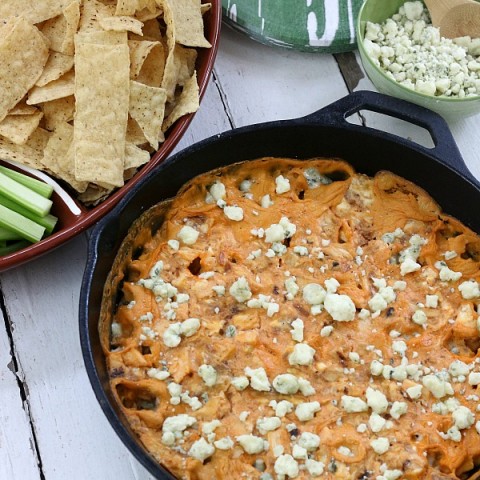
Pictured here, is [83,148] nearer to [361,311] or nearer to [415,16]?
[361,311]

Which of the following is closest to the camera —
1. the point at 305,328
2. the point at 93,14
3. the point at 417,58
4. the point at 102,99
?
the point at 305,328

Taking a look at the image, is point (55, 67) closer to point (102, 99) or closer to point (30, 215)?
point (102, 99)

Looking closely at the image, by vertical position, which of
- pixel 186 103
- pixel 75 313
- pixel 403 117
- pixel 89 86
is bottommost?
pixel 75 313

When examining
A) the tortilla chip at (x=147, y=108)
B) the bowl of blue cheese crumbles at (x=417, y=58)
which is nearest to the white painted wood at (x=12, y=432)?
the tortilla chip at (x=147, y=108)

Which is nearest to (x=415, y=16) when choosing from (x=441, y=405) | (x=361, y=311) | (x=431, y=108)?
(x=431, y=108)

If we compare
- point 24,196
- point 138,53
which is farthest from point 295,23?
point 24,196

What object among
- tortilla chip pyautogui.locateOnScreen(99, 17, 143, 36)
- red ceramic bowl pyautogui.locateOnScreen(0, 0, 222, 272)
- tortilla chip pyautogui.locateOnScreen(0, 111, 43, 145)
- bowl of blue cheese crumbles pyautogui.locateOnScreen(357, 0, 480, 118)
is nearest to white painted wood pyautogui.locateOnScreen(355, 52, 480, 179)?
bowl of blue cheese crumbles pyautogui.locateOnScreen(357, 0, 480, 118)

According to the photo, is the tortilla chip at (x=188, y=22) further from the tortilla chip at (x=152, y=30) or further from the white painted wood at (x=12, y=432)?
the white painted wood at (x=12, y=432)

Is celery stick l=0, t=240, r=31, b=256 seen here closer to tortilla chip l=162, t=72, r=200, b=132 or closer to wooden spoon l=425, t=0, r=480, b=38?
tortilla chip l=162, t=72, r=200, b=132
